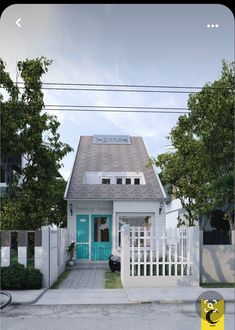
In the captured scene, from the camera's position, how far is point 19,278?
12.2m

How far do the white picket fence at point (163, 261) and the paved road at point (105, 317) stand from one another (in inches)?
112

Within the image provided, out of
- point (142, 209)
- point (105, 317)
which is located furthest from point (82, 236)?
point (105, 317)

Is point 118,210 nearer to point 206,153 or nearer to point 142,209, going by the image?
point 142,209

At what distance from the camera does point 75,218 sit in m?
22.5

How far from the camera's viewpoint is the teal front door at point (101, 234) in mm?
22188

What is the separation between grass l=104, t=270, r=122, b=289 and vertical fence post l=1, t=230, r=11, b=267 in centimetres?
278

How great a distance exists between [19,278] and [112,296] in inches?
101

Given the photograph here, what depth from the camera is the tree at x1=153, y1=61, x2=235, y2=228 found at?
13.5 m

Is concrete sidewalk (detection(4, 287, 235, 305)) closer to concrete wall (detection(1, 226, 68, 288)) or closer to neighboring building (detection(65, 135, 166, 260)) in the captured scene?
concrete wall (detection(1, 226, 68, 288))

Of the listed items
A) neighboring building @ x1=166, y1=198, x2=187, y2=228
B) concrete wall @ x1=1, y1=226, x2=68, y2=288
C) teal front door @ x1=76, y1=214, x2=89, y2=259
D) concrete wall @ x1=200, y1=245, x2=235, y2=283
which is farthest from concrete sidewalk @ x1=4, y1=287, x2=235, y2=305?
neighboring building @ x1=166, y1=198, x2=187, y2=228

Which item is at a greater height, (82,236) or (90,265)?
(82,236)

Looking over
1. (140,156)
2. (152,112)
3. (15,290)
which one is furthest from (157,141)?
(140,156)

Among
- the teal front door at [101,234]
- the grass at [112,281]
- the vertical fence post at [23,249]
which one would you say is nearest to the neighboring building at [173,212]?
the teal front door at [101,234]

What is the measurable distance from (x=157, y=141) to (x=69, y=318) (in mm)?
5861
